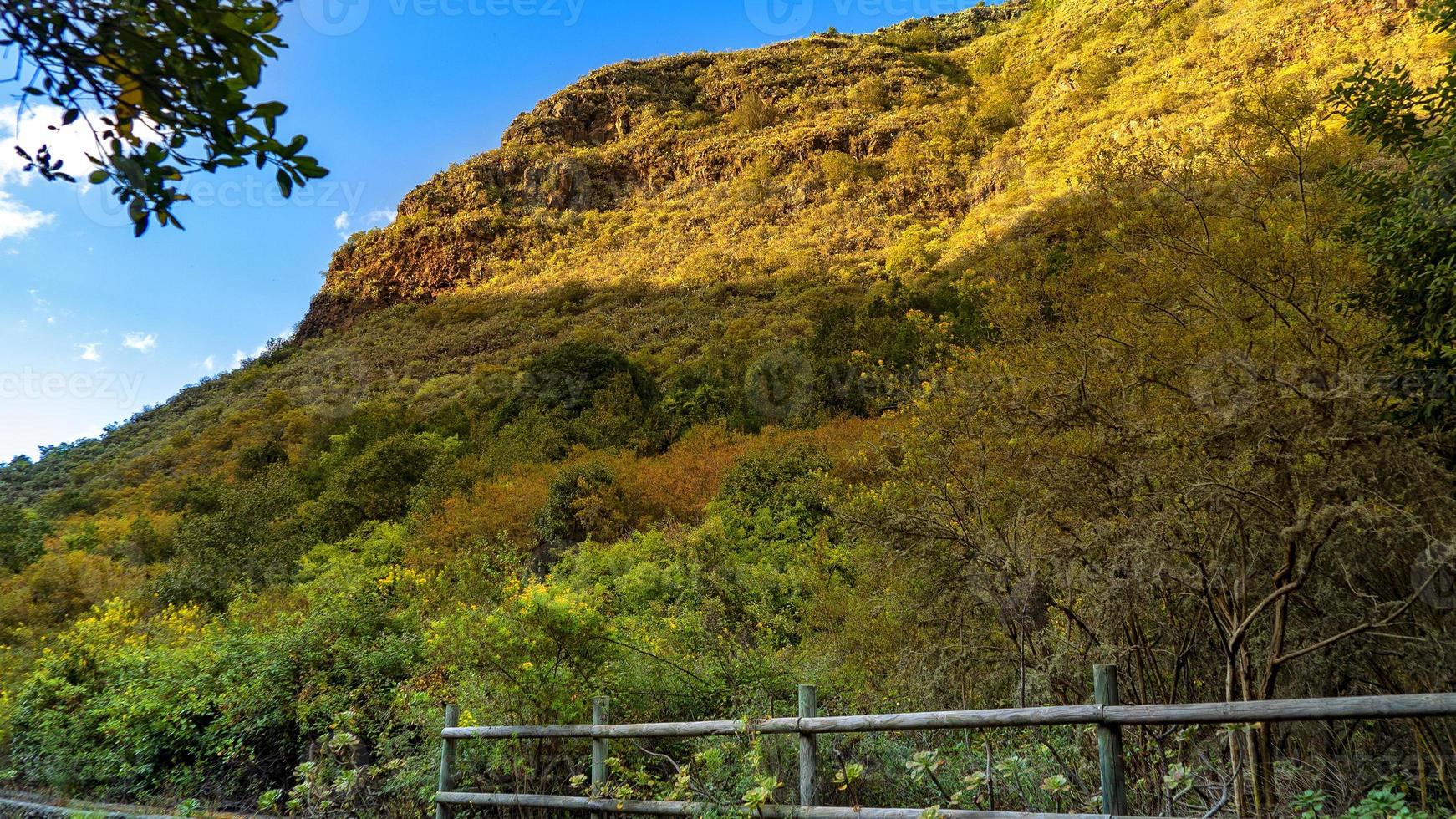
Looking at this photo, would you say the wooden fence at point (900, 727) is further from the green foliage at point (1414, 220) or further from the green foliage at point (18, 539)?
the green foliage at point (18, 539)

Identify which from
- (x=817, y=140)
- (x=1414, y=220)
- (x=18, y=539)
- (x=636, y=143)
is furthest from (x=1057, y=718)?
(x=636, y=143)

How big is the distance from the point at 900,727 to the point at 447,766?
3.61 metres

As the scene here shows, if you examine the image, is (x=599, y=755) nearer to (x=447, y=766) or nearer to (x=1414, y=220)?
(x=447, y=766)

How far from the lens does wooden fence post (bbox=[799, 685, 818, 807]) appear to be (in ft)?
15.3

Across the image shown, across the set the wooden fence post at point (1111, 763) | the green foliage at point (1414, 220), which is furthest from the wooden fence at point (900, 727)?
the green foliage at point (1414, 220)

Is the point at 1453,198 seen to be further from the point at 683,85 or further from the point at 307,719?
the point at 683,85

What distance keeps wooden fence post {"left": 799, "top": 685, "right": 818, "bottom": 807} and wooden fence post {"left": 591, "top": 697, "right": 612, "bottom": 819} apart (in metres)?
1.34

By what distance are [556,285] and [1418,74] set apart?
127 ft

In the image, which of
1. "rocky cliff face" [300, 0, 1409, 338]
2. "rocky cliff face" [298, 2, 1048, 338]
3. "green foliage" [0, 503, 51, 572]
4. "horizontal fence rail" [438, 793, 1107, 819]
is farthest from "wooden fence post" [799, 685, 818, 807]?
"rocky cliff face" [298, 2, 1048, 338]

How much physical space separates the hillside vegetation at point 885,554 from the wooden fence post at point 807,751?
26 centimetres

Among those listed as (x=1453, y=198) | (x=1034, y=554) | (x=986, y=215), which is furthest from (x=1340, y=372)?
(x=986, y=215)

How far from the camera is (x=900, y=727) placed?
434cm

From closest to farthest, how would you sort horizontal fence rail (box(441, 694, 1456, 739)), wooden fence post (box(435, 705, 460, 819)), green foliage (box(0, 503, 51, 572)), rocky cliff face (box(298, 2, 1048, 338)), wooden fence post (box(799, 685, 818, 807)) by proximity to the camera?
horizontal fence rail (box(441, 694, 1456, 739))
wooden fence post (box(799, 685, 818, 807))
wooden fence post (box(435, 705, 460, 819))
green foliage (box(0, 503, 51, 572))
rocky cliff face (box(298, 2, 1048, 338))

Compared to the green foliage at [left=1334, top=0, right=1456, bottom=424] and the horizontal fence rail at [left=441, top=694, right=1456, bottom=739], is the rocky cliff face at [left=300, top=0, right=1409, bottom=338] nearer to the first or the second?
the green foliage at [left=1334, top=0, right=1456, bottom=424]
